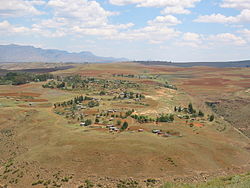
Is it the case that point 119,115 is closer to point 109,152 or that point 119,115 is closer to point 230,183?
point 109,152

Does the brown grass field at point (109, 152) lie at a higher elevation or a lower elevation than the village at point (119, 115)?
lower

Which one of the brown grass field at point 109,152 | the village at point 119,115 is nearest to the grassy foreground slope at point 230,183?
the brown grass field at point 109,152

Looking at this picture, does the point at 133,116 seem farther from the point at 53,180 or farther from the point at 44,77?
the point at 44,77

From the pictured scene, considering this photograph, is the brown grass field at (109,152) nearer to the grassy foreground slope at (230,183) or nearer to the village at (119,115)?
the village at (119,115)

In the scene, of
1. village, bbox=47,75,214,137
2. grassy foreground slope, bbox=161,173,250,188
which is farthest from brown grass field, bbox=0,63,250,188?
grassy foreground slope, bbox=161,173,250,188

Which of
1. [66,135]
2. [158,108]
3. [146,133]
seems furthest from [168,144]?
[158,108]

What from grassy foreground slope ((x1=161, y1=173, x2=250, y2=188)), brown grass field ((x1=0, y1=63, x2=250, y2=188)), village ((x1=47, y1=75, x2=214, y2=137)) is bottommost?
brown grass field ((x1=0, y1=63, x2=250, y2=188))

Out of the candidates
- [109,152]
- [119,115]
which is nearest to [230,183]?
[109,152]

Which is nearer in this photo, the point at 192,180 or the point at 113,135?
the point at 192,180

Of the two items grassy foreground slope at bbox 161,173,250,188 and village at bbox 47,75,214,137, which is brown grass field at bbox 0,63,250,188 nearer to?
village at bbox 47,75,214,137

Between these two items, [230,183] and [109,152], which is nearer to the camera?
[230,183]

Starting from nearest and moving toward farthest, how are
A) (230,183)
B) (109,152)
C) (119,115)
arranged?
(230,183) < (109,152) < (119,115)
